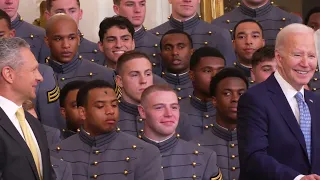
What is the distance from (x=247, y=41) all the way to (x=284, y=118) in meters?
2.40

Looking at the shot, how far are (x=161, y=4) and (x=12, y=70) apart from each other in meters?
3.86

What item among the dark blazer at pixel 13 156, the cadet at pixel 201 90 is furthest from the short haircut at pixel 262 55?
the dark blazer at pixel 13 156

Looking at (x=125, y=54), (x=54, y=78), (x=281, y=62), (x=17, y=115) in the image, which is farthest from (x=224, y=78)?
(x=17, y=115)

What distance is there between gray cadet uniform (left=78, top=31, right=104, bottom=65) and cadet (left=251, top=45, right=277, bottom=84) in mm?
1169

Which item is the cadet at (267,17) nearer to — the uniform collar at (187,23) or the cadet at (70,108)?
the uniform collar at (187,23)

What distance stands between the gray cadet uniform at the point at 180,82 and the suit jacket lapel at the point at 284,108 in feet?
6.79

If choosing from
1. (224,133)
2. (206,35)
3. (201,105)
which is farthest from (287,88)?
(206,35)

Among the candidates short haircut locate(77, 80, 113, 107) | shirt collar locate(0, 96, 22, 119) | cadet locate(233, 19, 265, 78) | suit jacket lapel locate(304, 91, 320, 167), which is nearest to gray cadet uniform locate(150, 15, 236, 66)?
cadet locate(233, 19, 265, 78)

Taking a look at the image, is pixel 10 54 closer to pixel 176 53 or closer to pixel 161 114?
pixel 161 114

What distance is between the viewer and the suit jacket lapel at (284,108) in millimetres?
4156

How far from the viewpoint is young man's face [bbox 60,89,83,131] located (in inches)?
227

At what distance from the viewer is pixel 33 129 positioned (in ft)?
14.0

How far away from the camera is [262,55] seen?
609 centimetres

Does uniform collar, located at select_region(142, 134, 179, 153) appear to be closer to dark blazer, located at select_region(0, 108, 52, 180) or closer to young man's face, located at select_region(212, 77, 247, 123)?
young man's face, located at select_region(212, 77, 247, 123)
